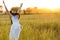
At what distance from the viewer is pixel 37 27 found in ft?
18.3

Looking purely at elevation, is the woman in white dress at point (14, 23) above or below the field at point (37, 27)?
above

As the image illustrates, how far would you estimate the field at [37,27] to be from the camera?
477 centimetres

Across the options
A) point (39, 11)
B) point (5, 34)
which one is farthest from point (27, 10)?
point (5, 34)

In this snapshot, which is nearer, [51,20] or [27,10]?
[27,10]

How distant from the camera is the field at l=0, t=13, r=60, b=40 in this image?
4.77m

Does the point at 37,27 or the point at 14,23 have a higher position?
the point at 14,23

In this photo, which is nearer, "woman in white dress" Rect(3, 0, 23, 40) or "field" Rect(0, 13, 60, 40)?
"woman in white dress" Rect(3, 0, 23, 40)

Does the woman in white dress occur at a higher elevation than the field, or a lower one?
higher

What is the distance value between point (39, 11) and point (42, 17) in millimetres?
683

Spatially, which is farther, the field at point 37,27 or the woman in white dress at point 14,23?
the field at point 37,27

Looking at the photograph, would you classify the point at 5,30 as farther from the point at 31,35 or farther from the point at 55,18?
the point at 55,18

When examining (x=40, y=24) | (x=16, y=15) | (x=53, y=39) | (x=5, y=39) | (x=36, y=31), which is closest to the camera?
(x=16, y=15)

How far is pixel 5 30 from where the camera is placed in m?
4.90

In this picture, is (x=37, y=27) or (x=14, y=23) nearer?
(x=14, y=23)
